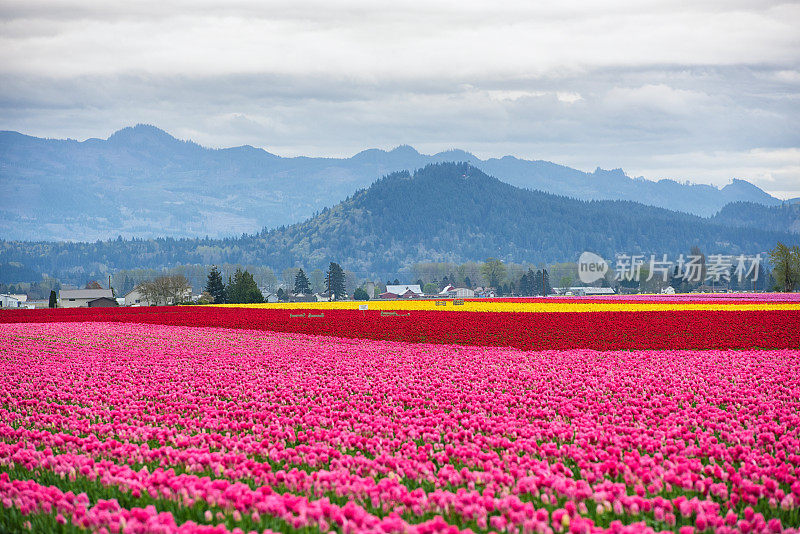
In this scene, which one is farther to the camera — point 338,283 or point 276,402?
point 338,283

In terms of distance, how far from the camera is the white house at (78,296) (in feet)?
398

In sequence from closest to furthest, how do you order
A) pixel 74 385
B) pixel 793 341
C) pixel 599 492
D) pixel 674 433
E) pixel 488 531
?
pixel 488 531 < pixel 599 492 < pixel 674 433 < pixel 74 385 < pixel 793 341

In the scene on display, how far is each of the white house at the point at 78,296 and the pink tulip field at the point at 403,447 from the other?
356 ft

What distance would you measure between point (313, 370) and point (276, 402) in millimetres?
4814

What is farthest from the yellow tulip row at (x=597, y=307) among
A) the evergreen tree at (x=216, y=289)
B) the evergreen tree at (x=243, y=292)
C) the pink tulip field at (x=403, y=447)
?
the evergreen tree at (x=216, y=289)

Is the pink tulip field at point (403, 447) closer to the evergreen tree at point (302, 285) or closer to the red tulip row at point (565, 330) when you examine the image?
the red tulip row at point (565, 330)

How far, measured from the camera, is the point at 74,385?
16.5 meters

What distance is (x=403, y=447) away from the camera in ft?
32.9

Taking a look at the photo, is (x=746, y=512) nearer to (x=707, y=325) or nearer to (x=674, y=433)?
(x=674, y=433)

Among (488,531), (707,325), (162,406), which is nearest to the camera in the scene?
(488,531)

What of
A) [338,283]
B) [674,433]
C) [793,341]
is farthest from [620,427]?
[338,283]

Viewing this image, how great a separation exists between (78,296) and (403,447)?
123 m

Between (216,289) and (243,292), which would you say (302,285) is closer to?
(216,289)

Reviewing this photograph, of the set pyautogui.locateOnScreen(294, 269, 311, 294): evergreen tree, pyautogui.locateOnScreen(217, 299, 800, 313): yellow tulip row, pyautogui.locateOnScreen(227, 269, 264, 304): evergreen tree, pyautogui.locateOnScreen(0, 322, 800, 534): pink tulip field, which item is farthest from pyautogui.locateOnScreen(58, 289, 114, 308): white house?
pyautogui.locateOnScreen(0, 322, 800, 534): pink tulip field
